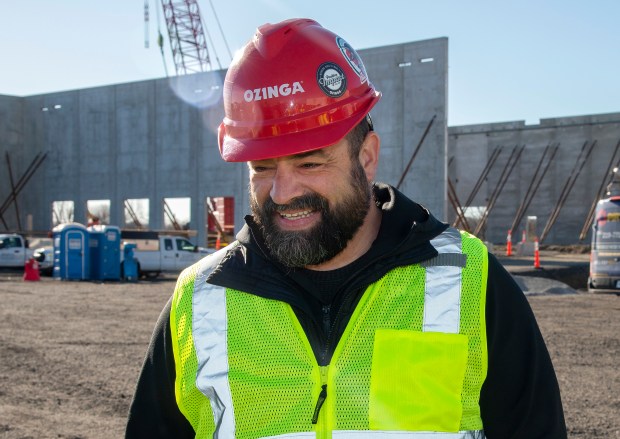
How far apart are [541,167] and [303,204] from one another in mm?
40457

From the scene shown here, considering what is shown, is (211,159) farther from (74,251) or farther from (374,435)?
(374,435)

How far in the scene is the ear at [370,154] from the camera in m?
2.38

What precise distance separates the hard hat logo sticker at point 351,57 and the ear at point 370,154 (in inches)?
8.1

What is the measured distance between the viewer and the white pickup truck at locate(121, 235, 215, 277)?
23094mm

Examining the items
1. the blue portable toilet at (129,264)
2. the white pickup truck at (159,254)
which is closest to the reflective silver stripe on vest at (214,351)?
the blue portable toilet at (129,264)

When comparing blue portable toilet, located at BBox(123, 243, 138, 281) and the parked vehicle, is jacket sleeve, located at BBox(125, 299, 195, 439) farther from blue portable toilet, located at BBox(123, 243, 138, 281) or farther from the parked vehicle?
blue portable toilet, located at BBox(123, 243, 138, 281)

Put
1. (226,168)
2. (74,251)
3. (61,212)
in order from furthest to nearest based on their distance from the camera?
(61,212) < (226,168) < (74,251)

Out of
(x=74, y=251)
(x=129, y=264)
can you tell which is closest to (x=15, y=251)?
(x=74, y=251)

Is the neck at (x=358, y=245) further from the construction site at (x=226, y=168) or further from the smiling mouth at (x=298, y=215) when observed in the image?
the construction site at (x=226, y=168)

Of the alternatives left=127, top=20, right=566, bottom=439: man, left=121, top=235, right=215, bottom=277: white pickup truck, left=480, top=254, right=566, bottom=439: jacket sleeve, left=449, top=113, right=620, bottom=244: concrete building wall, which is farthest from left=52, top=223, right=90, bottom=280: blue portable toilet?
left=449, top=113, right=620, bottom=244: concrete building wall

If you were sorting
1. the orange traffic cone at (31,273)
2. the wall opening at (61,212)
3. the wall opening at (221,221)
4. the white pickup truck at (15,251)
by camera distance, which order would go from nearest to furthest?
the orange traffic cone at (31,273) → the white pickup truck at (15,251) → the wall opening at (221,221) → the wall opening at (61,212)

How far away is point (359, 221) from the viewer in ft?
7.30

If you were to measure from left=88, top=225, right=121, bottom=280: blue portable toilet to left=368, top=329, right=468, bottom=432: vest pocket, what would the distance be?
20.7 metres

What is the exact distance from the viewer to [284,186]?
7.04 ft
